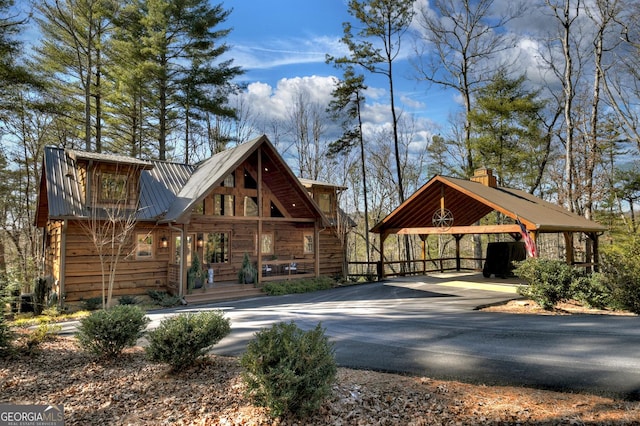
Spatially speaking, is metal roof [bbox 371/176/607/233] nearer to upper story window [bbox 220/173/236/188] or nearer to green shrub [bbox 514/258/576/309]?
green shrub [bbox 514/258/576/309]

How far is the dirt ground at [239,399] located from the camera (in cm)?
360

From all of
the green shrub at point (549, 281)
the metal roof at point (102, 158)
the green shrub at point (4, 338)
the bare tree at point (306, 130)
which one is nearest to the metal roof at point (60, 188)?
the metal roof at point (102, 158)

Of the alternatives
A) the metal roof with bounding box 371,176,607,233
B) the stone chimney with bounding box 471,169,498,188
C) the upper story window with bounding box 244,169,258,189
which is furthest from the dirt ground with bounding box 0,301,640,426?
the stone chimney with bounding box 471,169,498,188

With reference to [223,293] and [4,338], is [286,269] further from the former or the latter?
[4,338]

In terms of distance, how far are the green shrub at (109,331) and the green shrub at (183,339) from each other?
940mm

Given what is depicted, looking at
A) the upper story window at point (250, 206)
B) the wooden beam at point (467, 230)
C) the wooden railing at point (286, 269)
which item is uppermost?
the upper story window at point (250, 206)

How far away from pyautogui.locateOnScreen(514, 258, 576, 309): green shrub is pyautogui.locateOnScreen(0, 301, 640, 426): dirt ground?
18.6ft

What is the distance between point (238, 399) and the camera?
13.9 feet

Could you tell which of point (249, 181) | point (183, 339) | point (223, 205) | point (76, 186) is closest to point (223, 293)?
point (223, 205)

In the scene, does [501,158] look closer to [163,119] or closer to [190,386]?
[163,119]

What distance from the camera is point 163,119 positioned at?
19.6 meters

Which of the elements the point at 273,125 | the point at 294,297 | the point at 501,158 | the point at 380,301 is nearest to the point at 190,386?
the point at 380,301

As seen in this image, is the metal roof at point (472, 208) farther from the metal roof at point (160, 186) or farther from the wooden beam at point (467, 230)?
the metal roof at point (160, 186)
